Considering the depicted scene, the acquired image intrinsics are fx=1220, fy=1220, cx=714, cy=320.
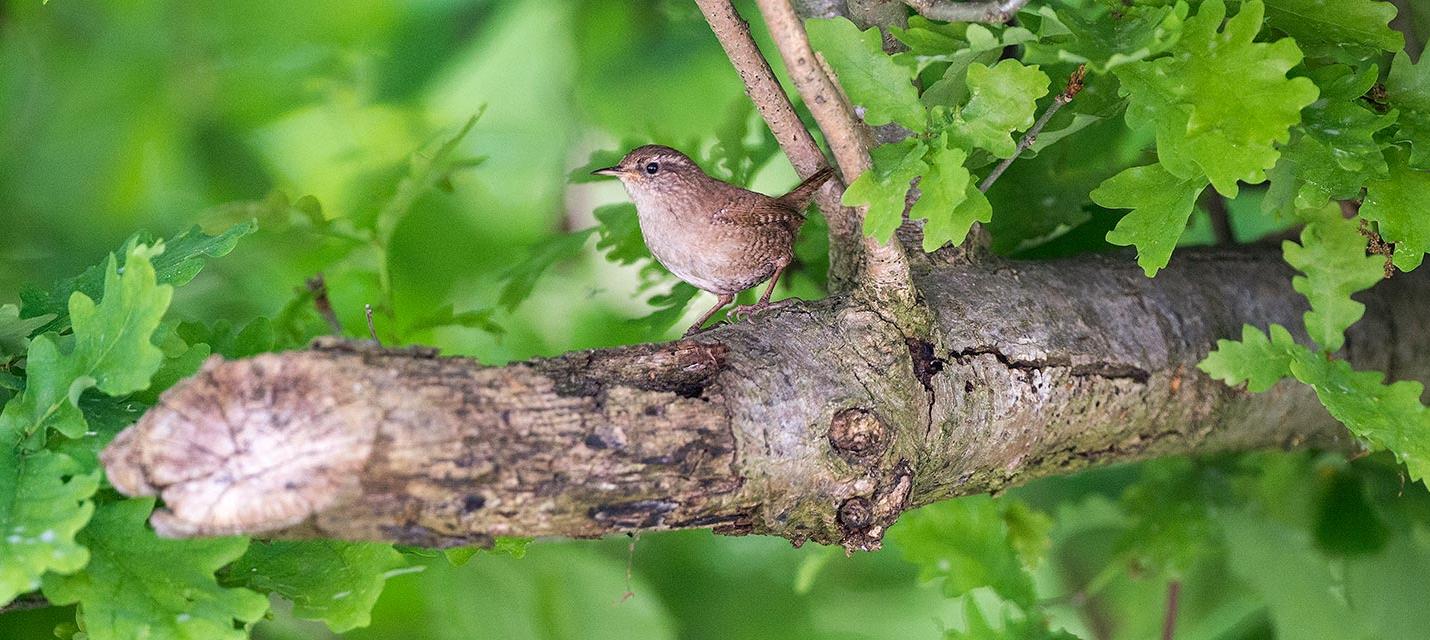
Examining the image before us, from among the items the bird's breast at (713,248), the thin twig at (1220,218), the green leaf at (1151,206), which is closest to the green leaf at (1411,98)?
the green leaf at (1151,206)

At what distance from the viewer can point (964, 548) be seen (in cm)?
202

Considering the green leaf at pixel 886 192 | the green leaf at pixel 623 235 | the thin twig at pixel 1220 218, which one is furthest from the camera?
the thin twig at pixel 1220 218

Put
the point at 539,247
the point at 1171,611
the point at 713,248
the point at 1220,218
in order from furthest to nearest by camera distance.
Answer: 1. the point at 1171,611
2. the point at 1220,218
3. the point at 539,247
4. the point at 713,248

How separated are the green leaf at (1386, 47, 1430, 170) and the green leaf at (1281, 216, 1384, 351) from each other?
0.58 feet

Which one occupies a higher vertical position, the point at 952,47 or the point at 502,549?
the point at 952,47

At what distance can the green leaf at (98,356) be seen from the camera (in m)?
1.20

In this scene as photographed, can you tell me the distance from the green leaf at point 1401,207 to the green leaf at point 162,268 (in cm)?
134

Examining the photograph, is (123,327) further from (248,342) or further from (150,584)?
(248,342)

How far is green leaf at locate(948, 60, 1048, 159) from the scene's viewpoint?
1.29 meters

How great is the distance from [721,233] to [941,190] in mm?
652

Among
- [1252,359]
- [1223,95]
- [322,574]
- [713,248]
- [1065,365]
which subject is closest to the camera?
[1223,95]

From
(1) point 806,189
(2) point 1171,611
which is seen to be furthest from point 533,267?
(2) point 1171,611

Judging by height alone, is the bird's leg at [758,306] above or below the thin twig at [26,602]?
below

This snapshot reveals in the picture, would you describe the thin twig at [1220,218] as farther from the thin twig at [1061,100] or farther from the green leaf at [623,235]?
the green leaf at [623,235]
